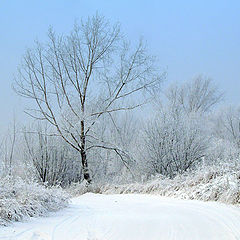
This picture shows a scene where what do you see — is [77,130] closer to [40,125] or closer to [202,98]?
[40,125]

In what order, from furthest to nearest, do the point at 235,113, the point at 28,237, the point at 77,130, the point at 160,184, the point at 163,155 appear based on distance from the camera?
the point at 235,113 < the point at 77,130 < the point at 163,155 < the point at 160,184 < the point at 28,237

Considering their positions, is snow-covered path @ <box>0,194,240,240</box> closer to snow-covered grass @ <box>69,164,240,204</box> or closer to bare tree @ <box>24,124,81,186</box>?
snow-covered grass @ <box>69,164,240,204</box>

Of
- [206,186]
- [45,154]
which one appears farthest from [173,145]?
[45,154]

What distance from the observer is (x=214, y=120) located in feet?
102

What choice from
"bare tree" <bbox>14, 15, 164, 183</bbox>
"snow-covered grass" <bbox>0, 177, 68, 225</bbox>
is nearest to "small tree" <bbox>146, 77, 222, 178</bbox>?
"bare tree" <bbox>14, 15, 164, 183</bbox>

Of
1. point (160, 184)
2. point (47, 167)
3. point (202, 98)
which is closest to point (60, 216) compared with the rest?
point (160, 184)

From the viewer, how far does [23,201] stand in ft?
16.0

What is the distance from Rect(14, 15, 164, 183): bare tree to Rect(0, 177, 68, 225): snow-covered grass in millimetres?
8060

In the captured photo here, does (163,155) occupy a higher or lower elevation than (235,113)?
lower

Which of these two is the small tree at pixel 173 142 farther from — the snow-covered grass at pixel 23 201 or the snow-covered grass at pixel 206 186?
the snow-covered grass at pixel 23 201

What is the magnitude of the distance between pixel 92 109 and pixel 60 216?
375 inches

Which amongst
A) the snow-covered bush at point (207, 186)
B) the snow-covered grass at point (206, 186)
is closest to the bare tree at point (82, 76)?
the snow-covered grass at point (206, 186)

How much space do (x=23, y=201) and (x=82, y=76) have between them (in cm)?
990

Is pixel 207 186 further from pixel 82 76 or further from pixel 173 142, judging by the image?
pixel 82 76
